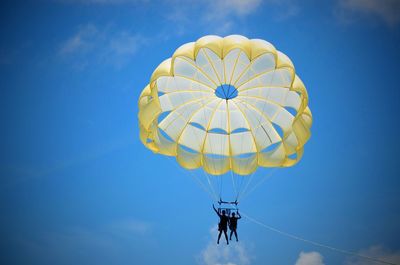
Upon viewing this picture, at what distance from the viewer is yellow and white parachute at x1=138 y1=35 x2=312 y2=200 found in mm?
21625

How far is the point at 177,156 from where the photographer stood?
72.9 ft

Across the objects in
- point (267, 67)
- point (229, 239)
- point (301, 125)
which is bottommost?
point (229, 239)

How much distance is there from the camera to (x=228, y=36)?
68.4 ft

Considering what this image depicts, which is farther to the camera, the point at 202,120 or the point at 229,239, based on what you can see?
the point at 202,120

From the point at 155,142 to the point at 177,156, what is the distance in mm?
1112

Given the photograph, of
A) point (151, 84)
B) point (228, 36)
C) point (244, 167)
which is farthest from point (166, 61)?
point (244, 167)

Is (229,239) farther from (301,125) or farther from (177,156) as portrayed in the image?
(301,125)

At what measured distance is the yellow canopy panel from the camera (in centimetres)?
2162

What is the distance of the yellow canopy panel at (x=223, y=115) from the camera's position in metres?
21.6

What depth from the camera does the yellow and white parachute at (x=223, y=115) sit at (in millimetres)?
21625

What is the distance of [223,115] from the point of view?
882 inches

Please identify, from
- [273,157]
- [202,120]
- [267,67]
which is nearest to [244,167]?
[273,157]

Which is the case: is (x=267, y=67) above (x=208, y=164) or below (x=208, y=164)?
above

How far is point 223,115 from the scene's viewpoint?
22406 millimetres
